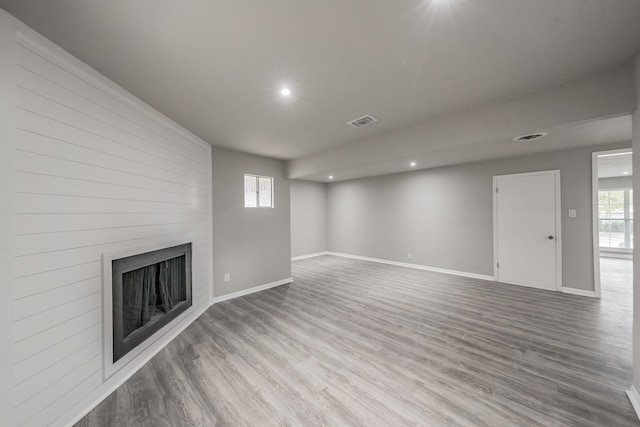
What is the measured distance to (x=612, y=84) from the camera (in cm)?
184

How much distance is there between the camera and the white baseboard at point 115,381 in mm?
1570

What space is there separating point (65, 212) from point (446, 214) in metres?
5.98

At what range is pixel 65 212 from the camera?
5.11 feet

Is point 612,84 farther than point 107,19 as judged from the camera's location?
Yes

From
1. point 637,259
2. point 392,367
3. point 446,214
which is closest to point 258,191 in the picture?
point 392,367

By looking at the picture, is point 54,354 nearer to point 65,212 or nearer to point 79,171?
point 65,212

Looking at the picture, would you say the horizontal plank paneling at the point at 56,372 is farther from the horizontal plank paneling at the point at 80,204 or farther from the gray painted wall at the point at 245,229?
the gray painted wall at the point at 245,229

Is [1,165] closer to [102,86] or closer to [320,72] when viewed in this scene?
[102,86]

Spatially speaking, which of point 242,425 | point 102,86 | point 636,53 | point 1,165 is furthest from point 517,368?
point 102,86

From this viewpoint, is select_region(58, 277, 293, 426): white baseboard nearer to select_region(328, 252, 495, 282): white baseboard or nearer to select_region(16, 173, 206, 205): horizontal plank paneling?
select_region(16, 173, 206, 205): horizontal plank paneling

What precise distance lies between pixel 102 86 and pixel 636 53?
4.07 meters

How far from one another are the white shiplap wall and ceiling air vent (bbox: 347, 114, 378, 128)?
2.28 meters

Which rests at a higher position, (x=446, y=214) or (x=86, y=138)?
(x=86, y=138)

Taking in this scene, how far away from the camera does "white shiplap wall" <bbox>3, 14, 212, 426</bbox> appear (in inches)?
52.2
